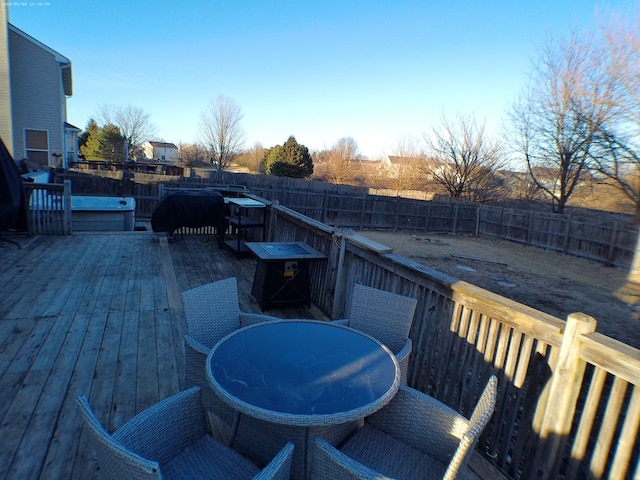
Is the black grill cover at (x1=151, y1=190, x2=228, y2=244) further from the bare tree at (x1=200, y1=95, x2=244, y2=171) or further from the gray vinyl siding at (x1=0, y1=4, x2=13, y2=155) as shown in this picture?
the bare tree at (x1=200, y1=95, x2=244, y2=171)

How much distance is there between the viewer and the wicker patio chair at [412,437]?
5.13 ft

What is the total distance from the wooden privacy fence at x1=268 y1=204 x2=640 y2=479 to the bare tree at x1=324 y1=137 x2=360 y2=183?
32.1 meters

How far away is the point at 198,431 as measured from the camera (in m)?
1.65

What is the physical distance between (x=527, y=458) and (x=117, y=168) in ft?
81.8

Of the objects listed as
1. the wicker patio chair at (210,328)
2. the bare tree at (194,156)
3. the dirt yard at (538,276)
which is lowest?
the dirt yard at (538,276)

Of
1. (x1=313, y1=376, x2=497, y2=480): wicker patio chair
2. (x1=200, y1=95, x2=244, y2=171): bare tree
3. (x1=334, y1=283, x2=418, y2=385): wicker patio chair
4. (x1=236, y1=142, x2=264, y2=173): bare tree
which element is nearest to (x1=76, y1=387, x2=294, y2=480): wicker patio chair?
(x1=313, y1=376, x2=497, y2=480): wicker patio chair

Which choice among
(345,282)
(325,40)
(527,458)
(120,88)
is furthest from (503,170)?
(120,88)

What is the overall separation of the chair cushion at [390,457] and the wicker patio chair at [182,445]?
0.46 metres

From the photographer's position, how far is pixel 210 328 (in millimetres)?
2244

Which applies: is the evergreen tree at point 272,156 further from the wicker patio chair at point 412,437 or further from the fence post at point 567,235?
the wicker patio chair at point 412,437

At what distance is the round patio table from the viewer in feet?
4.79

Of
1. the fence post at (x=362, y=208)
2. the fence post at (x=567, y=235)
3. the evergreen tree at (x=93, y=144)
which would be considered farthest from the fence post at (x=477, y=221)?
the evergreen tree at (x=93, y=144)

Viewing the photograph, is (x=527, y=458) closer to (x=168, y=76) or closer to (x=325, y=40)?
(x=325, y=40)

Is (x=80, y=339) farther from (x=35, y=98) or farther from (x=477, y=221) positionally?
(x=477, y=221)
